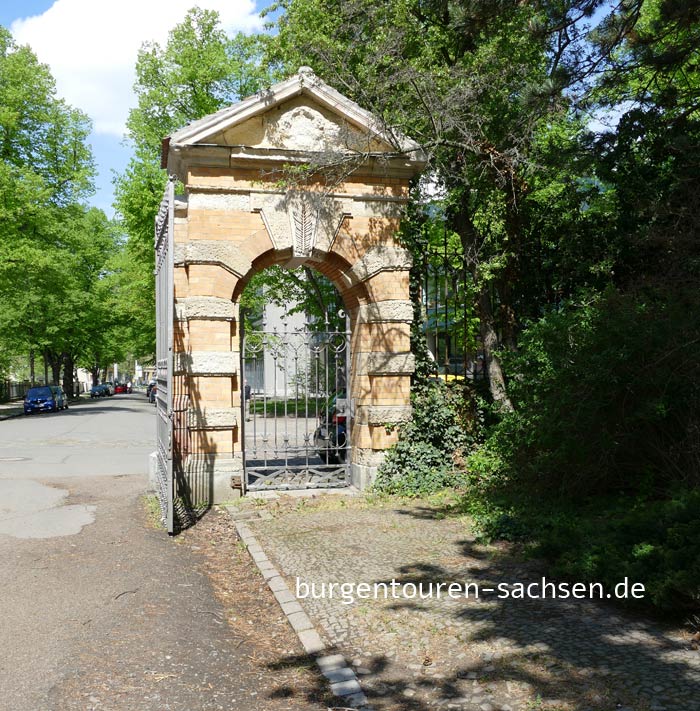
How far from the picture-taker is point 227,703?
167 inches

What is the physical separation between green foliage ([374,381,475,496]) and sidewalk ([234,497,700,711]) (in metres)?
2.91

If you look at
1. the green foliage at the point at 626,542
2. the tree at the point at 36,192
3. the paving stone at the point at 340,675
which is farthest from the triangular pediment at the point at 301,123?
the tree at the point at 36,192

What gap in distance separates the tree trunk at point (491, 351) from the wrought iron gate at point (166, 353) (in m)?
5.15

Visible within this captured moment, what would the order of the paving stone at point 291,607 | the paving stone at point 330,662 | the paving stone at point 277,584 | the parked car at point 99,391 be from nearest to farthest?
1. the paving stone at point 330,662
2. the paving stone at point 291,607
3. the paving stone at point 277,584
4. the parked car at point 99,391

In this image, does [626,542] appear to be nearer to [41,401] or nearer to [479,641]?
[479,641]

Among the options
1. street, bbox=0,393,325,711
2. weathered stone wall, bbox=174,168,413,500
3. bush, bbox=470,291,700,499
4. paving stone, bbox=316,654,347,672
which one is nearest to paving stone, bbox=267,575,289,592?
street, bbox=0,393,325,711

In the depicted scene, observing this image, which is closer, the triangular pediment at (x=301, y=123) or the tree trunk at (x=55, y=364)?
the triangular pediment at (x=301, y=123)

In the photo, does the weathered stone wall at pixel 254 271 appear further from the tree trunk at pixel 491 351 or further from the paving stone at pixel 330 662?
the paving stone at pixel 330 662

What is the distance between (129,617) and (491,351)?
25.2ft

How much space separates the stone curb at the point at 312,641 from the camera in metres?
4.32

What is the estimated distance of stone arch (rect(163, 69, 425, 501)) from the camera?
10070 mm

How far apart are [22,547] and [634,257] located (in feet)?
30.4

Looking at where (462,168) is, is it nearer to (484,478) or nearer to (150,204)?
(484,478)

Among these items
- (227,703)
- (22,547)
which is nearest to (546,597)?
(227,703)
